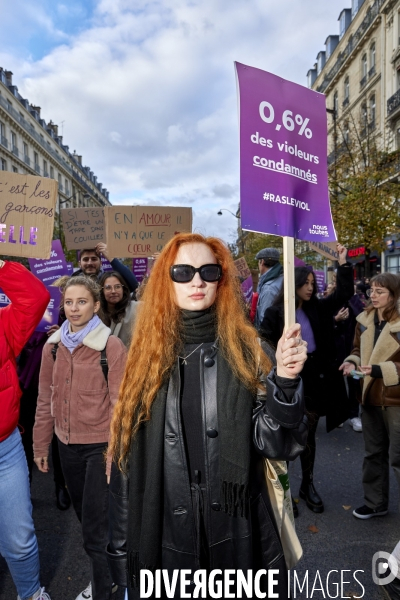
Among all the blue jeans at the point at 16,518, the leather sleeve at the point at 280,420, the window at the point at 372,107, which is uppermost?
the window at the point at 372,107

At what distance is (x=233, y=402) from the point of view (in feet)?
5.03

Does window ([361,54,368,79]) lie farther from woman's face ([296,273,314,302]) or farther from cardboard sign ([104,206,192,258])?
woman's face ([296,273,314,302])

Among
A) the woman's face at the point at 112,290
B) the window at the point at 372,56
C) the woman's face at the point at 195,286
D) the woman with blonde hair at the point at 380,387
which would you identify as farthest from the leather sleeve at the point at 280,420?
the window at the point at 372,56

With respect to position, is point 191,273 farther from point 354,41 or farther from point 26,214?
point 354,41

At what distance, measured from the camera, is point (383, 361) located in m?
3.21

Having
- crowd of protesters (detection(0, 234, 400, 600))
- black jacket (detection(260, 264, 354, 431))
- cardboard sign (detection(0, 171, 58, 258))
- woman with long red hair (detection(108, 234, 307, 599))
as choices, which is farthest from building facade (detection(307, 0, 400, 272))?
woman with long red hair (detection(108, 234, 307, 599))

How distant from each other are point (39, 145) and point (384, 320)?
53.6 metres

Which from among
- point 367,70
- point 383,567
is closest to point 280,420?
point 383,567

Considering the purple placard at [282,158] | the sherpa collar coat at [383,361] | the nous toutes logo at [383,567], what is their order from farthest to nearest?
the sherpa collar coat at [383,361], the nous toutes logo at [383,567], the purple placard at [282,158]

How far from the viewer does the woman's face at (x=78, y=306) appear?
262 centimetres

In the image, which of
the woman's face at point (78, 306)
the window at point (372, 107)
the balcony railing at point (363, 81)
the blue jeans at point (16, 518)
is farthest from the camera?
the balcony railing at point (363, 81)

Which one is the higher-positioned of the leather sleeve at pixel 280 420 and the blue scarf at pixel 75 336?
the blue scarf at pixel 75 336

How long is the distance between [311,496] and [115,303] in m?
2.29

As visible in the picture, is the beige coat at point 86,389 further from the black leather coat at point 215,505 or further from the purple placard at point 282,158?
the purple placard at point 282,158
